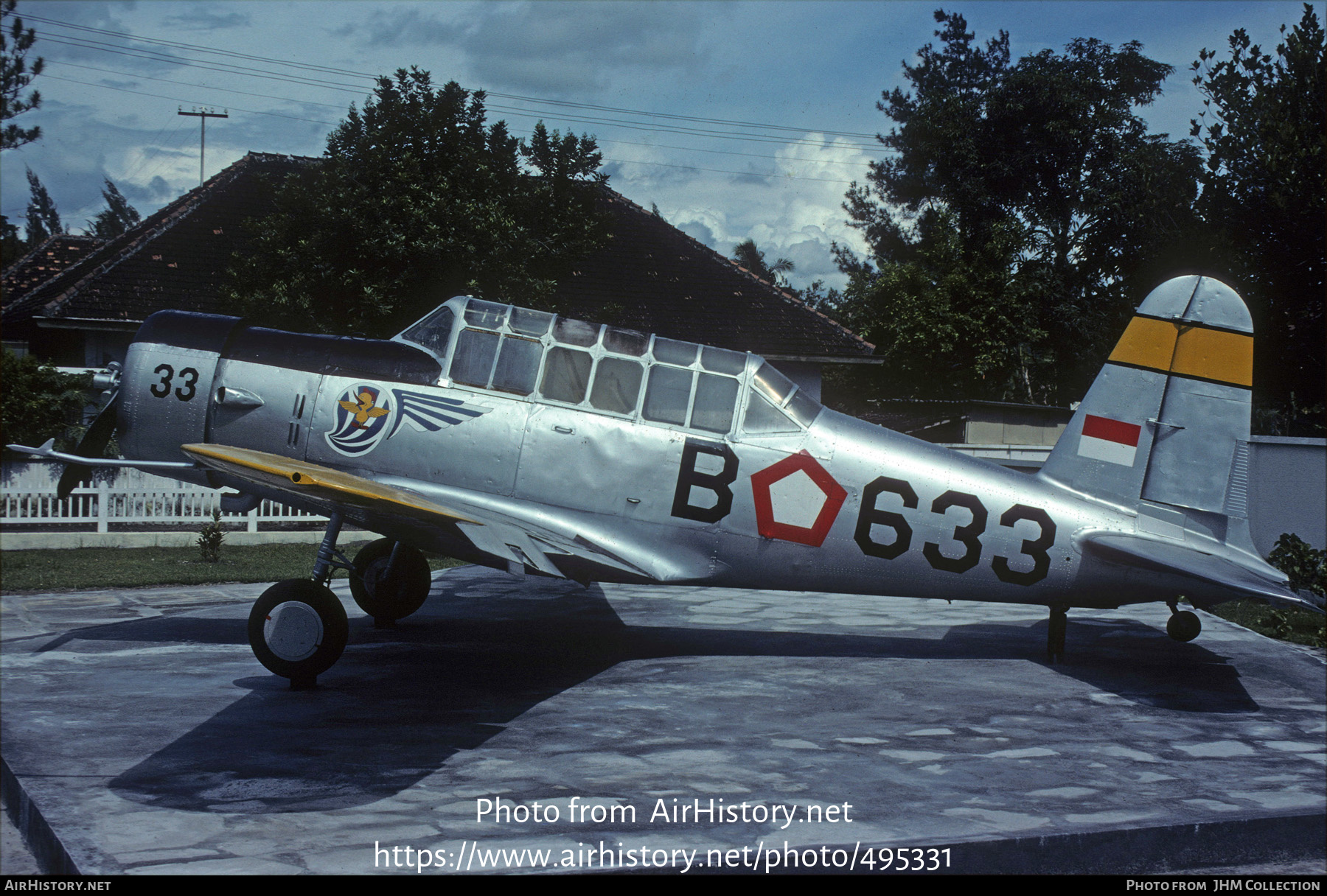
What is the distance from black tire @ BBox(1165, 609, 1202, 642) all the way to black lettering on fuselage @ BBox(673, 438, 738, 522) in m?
3.92

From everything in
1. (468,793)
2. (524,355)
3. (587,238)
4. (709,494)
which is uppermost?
(587,238)

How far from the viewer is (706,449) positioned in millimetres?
7867

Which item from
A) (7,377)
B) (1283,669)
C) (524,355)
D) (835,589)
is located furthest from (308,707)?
(7,377)

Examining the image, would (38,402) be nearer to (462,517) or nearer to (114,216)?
(462,517)

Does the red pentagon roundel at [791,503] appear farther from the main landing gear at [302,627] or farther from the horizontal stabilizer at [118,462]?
the horizontal stabilizer at [118,462]

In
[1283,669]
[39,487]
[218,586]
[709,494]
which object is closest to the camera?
[709,494]

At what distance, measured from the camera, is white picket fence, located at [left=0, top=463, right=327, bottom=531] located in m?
15.2

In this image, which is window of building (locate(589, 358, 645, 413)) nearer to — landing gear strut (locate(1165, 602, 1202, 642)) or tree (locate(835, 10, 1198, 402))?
landing gear strut (locate(1165, 602, 1202, 642))

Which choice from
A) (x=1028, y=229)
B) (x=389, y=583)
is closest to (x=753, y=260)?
(x=1028, y=229)

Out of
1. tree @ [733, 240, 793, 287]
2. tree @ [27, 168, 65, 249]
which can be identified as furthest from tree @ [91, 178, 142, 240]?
tree @ [733, 240, 793, 287]

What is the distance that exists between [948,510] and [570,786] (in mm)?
4062

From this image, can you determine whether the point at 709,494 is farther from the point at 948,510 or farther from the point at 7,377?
the point at 7,377

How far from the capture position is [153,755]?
5.56 metres

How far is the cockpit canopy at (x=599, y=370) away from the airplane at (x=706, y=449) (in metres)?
0.02
